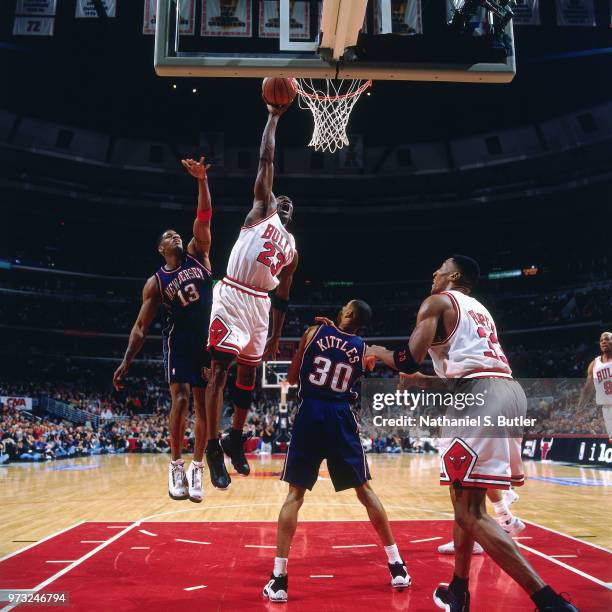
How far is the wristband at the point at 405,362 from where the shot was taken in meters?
3.99

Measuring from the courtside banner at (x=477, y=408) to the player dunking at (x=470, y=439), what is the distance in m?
0.01

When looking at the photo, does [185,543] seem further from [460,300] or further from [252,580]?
[460,300]

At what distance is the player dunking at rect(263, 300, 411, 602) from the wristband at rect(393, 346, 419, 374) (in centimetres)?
97

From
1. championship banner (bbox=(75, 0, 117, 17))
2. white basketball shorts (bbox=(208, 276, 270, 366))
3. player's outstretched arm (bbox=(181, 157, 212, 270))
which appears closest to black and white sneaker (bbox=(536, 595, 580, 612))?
white basketball shorts (bbox=(208, 276, 270, 366))

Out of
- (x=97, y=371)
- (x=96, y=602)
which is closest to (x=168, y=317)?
(x=96, y=602)

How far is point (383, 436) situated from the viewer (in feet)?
82.3

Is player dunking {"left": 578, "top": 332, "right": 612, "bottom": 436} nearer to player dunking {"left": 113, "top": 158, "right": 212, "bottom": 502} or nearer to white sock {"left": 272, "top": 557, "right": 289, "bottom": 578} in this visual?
white sock {"left": 272, "top": 557, "right": 289, "bottom": 578}

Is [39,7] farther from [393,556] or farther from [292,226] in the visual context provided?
[393,556]

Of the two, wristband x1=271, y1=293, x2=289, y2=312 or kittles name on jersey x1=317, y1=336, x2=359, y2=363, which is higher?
wristband x1=271, y1=293, x2=289, y2=312

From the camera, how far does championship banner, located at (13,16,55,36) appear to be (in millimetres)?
16359

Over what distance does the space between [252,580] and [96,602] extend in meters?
1.30

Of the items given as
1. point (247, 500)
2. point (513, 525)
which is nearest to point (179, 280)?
point (513, 525)

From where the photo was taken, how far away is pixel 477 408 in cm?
399

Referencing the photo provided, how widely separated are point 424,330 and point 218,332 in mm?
1619
